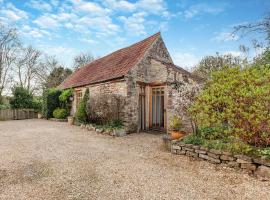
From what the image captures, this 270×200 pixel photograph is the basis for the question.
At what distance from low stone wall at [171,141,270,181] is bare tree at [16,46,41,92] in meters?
22.5

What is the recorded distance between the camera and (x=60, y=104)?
49.6ft

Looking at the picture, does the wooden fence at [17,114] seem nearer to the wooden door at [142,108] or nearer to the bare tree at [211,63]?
the wooden door at [142,108]

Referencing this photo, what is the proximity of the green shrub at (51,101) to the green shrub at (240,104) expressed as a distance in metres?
12.7

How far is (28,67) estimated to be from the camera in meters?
22.2

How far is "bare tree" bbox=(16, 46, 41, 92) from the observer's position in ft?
69.4

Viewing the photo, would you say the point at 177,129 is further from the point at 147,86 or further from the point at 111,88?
the point at 111,88

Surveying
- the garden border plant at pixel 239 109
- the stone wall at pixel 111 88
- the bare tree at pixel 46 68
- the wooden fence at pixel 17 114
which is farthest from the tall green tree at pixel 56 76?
the garden border plant at pixel 239 109

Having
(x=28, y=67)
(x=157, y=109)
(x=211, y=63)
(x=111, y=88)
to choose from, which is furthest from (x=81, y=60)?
(x=157, y=109)

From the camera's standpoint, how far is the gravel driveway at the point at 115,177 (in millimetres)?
3020

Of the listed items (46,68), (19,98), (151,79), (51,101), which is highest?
(46,68)

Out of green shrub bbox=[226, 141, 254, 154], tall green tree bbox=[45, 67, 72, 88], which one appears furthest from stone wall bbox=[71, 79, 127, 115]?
tall green tree bbox=[45, 67, 72, 88]

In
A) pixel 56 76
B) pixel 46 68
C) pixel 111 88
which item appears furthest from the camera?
pixel 46 68

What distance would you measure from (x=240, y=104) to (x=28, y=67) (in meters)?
24.7

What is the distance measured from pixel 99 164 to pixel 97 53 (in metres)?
25.6
